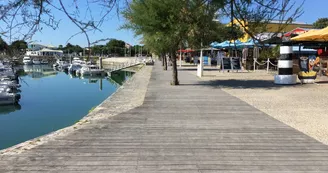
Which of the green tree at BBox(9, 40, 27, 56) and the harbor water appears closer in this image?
the green tree at BBox(9, 40, 27, 56)

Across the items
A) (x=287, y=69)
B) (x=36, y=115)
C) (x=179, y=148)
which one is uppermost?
(x=287, y=69)

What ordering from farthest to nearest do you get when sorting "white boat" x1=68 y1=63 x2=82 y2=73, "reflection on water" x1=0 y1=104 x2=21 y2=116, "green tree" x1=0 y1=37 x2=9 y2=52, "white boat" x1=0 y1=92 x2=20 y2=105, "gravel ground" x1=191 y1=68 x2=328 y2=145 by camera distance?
"white boat" x1=68 y1=63 x2=82 y2=73 < "white boat" x1=0 y1=92 x2=20 y2=105 < "reflection on water" x1=0 y1=104 x2=21 y2=116 < "gravel ground" x1=191 y1=68 x2=328 y2=145 < "green tree" x1=0 y1=37 x2=9 y2=52

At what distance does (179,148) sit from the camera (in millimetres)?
6344

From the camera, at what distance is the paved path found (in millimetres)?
5348

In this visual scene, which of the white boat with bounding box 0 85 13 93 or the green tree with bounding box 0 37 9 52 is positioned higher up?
the green tree with bounding box 0 37 9 52

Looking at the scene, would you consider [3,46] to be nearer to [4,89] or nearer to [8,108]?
[8,108]

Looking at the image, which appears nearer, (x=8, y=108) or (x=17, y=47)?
(x=17, y=47)

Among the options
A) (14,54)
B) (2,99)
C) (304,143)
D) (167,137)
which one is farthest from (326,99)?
(2,99)

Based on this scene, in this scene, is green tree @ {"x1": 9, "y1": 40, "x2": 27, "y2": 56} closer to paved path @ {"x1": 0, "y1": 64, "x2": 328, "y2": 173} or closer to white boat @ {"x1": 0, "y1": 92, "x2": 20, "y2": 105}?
paved path @ {"x1": 0, "y1": 64, "x2": 328, "y2": 173}

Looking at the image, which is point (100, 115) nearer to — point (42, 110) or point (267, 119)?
point (267, 119)

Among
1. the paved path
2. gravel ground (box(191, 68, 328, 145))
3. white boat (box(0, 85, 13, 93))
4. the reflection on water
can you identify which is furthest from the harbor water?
gravel ground (box(191, 68, 328, 145))

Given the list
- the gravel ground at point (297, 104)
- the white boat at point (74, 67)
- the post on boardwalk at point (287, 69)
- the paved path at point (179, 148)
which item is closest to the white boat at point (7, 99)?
the gravel ground at point (297, 104)

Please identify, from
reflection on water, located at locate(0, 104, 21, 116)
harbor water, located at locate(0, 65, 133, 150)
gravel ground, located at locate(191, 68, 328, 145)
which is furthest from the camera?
reflection on water, located at locate(0, 104, 21, 116)

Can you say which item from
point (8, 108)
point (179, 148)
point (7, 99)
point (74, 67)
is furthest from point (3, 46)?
point (74, 67)
